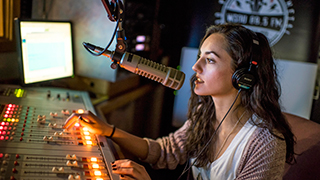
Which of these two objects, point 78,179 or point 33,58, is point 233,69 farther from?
point 33,58

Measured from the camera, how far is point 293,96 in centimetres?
222

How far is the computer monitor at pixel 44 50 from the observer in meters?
1.50

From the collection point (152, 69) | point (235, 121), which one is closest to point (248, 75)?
point (235, 121)

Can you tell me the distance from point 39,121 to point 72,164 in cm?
37

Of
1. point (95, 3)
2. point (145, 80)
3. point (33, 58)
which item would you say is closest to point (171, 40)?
point (145, 80)

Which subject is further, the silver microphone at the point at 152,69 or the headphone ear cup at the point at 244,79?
the headphone ear cup at the point at 244,79

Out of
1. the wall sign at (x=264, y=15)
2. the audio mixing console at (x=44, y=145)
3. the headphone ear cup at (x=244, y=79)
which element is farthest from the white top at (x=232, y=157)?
the wall sign at (x=264, y=15)

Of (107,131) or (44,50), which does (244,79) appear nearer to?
(107,131)

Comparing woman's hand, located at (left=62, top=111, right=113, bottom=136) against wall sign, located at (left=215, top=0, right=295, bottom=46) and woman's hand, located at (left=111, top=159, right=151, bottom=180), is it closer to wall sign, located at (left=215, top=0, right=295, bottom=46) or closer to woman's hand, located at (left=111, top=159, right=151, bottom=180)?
woman's hand, located at (left=111, top=159, right=151, bottom=180)

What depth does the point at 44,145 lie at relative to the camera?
0.98 meters

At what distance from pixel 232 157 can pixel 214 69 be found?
365mm

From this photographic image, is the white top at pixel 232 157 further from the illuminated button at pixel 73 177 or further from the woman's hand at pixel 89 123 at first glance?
the illuminated button at pixel 73 177

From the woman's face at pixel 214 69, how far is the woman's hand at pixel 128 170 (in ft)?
1.39

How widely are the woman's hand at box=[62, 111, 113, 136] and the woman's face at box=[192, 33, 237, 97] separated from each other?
0.43 meters
